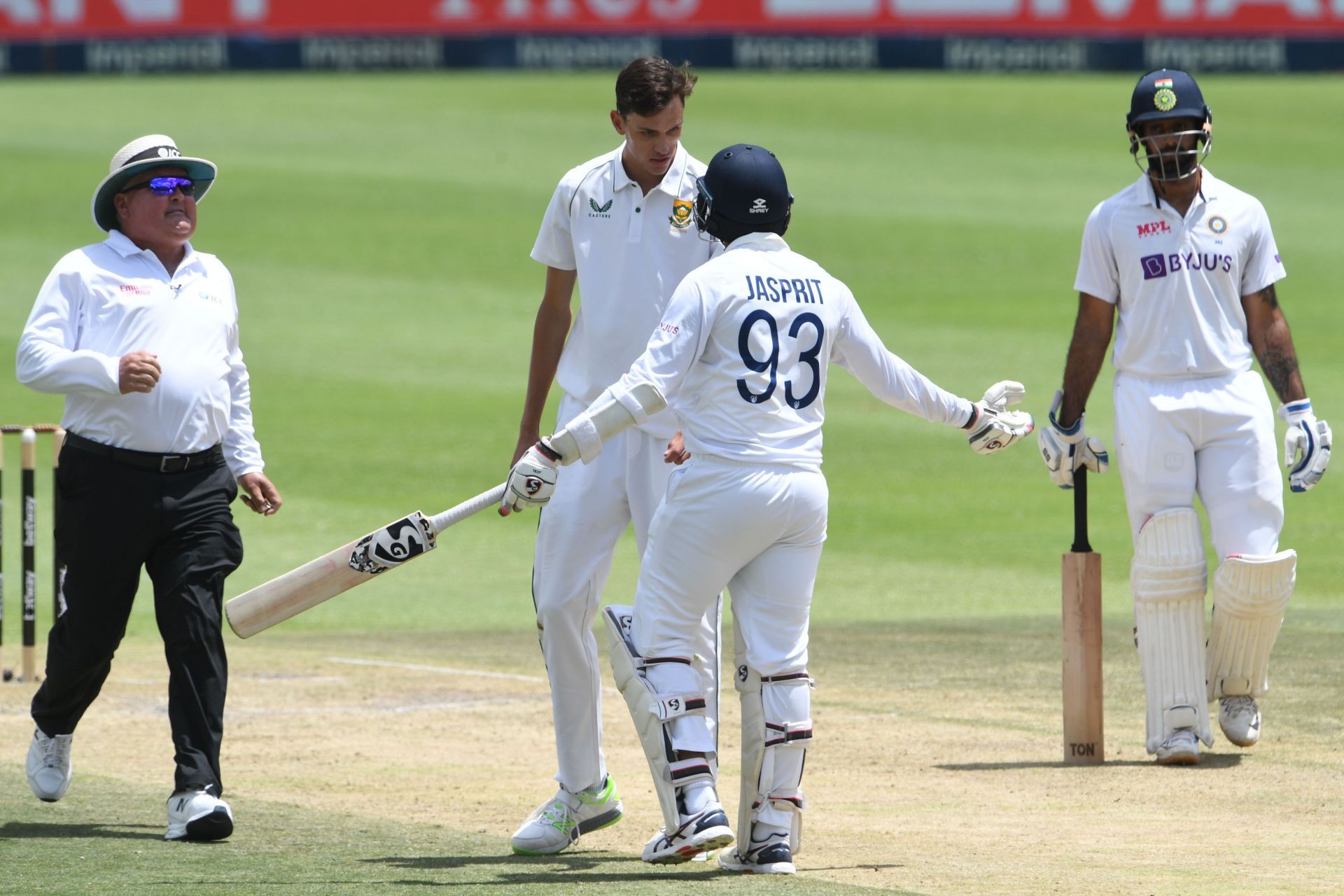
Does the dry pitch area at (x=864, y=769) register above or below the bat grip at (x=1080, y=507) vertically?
below

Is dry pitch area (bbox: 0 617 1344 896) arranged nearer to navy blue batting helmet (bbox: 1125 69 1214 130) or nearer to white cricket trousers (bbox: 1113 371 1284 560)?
white cricket trousers (bbox: 1113 371 1284 560)

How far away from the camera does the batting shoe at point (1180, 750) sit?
21.6 feet

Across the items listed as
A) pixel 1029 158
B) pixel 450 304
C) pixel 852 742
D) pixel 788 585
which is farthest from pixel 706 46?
pixel 788 585

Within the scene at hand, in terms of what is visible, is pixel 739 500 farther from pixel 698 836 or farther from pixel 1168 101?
pixel 1168 101

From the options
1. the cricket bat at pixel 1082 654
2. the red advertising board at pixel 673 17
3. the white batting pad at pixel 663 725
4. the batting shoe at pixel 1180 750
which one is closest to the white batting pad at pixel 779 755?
the white batting pad at pixel 663 725

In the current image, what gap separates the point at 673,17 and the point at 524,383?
43.6ft

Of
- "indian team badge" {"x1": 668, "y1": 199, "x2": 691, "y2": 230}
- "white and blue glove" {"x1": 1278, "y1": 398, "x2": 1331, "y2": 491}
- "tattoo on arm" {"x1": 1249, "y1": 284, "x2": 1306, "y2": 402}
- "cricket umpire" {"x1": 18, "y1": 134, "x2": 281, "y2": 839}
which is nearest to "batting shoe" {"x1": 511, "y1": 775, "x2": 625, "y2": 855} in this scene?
"cricket umpire" {"x1": 18, "y1": 134, "x2": 281, "y2": 839}

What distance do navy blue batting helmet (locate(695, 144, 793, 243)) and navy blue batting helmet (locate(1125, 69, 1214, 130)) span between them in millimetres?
1853

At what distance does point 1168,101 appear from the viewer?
22.1 feet

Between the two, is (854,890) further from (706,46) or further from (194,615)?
(706,46)

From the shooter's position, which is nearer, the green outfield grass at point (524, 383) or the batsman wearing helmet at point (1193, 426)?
the green outfield grass at point (524, 383)

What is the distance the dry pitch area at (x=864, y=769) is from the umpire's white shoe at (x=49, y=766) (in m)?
0.06

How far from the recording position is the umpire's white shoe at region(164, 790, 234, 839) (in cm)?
568

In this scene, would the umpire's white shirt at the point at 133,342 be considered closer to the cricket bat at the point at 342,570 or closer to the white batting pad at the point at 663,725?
the cricket bat at the point at 342,570
